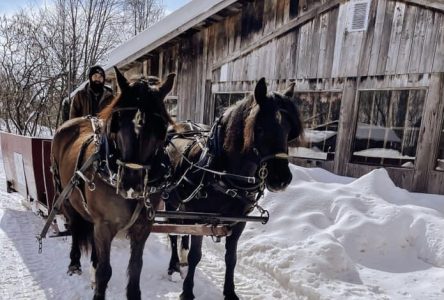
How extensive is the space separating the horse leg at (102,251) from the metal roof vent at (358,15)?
5121 mm

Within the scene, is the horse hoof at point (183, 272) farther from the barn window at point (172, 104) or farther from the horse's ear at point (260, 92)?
the barn window at point (172, 104)

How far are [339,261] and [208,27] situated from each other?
5.89m

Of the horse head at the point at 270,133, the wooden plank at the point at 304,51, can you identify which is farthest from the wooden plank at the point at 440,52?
the horse head at the point at 270,133

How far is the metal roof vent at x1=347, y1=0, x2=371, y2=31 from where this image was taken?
5.38m

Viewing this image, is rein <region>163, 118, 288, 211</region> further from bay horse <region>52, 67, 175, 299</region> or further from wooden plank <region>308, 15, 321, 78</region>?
wooden plank <region>308, 15, 321, 78</region>

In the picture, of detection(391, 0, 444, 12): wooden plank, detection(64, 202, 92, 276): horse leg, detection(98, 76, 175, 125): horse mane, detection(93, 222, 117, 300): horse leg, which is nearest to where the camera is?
detection(98, 76, 175, 125): horse mane

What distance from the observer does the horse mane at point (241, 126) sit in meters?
2.51

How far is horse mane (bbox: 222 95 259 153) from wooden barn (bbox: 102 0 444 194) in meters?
2.91

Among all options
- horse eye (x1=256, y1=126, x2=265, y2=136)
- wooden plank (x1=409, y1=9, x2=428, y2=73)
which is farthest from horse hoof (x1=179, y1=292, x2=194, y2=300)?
wooden plank (x1=409, y1=9, x2=428, y2=73)

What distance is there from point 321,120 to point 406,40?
183cm

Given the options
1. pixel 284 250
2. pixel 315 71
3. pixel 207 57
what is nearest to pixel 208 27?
pixel 207 57

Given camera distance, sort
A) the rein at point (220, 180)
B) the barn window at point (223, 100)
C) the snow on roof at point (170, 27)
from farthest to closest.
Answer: the barn window at point (223, 100) < the snow on roof at point (170, 27) < the rein at point (220, 180)

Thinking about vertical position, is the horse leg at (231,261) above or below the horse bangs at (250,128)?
below

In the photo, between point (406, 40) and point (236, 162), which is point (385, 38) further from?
point (236, 162)
